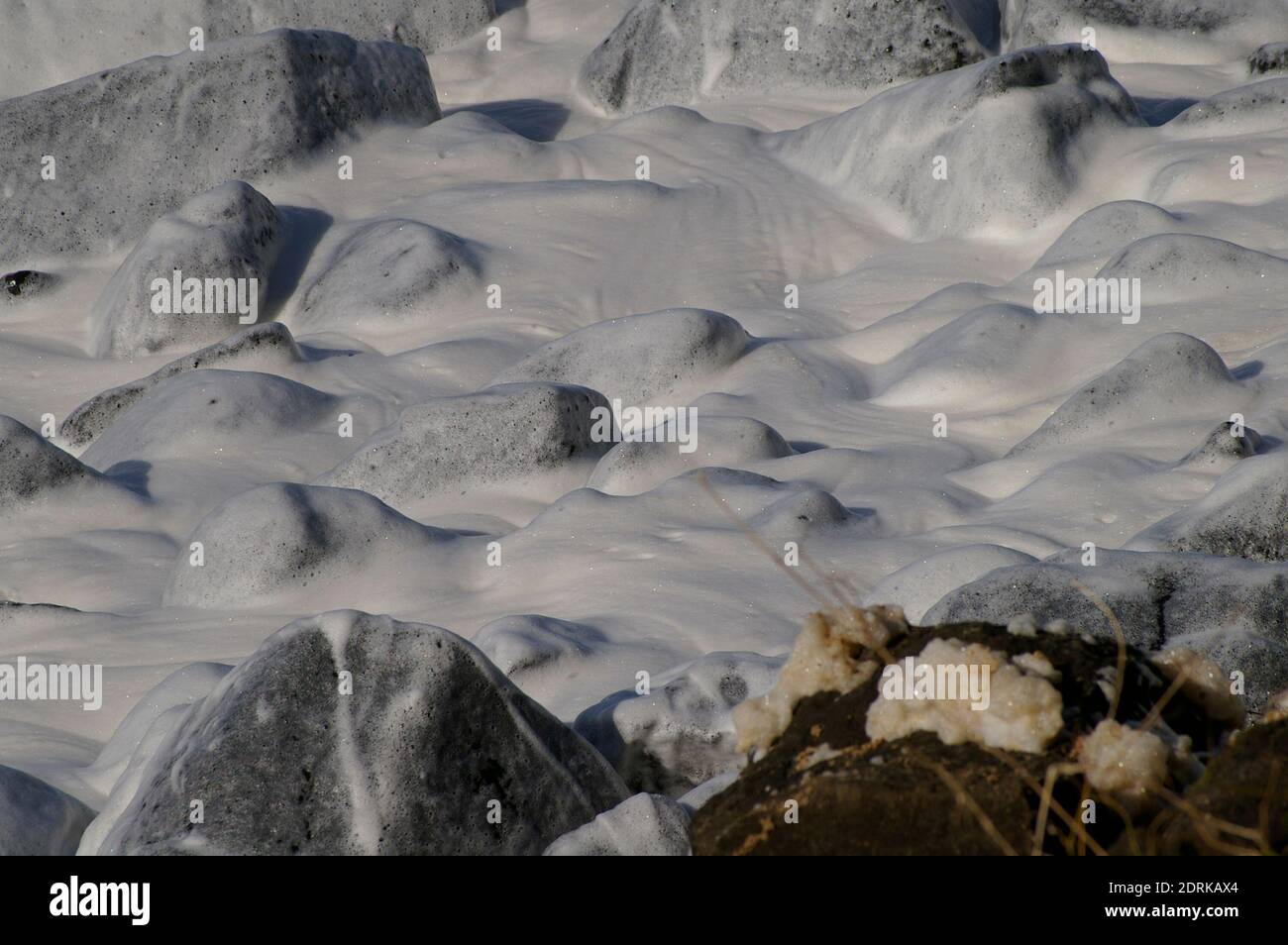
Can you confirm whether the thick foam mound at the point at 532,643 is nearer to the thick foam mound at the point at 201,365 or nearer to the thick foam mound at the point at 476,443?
the thick foam mound at the point at 476,443

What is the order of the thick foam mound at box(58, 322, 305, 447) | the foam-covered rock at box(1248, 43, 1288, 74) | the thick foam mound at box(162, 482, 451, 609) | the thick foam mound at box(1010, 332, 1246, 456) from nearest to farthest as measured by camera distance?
1. the thick foam mound at box(162, 482, 451, 609)
2. the thick foam mound at box(1010, 332, 1246, 456)
3. the thick foam mound at box(58, 322, 305, 447)
4. the foam-covered rock at box(1248, 43, 1288, 74)

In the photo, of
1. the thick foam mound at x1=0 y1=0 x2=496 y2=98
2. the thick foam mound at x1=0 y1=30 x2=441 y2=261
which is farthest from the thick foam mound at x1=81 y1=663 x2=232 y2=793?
the thick foam mound at x1=0 y1=0 x2=496 y2=98

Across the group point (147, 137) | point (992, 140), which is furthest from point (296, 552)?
point (147, 137)

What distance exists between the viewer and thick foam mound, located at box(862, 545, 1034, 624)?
4016 millimetres

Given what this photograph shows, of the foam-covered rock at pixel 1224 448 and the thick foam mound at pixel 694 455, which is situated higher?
the foam-covered rock at pixel 1224 448

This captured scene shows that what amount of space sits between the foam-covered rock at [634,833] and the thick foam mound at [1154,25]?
820 cm

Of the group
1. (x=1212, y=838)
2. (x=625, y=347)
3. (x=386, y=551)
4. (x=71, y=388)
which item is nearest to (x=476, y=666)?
(x=1212, y=838)

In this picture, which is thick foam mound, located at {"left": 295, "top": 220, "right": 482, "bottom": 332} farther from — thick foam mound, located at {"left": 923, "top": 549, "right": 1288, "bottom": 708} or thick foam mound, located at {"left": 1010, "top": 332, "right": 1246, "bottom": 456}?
thick foam mound, located at {"left": 923, "top": 549, "right": 1288, "bottom": 708}

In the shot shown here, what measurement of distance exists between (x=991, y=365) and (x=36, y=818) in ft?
13.3

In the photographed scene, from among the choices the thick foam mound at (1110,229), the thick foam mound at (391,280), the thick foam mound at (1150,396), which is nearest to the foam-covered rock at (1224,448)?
the thick foam mound at (1150,396)

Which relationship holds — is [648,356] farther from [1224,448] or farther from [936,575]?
[936,575]

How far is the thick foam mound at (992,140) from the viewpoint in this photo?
7883mm

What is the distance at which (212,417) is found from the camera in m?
6.64

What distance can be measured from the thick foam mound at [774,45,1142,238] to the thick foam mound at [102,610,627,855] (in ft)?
17.9
